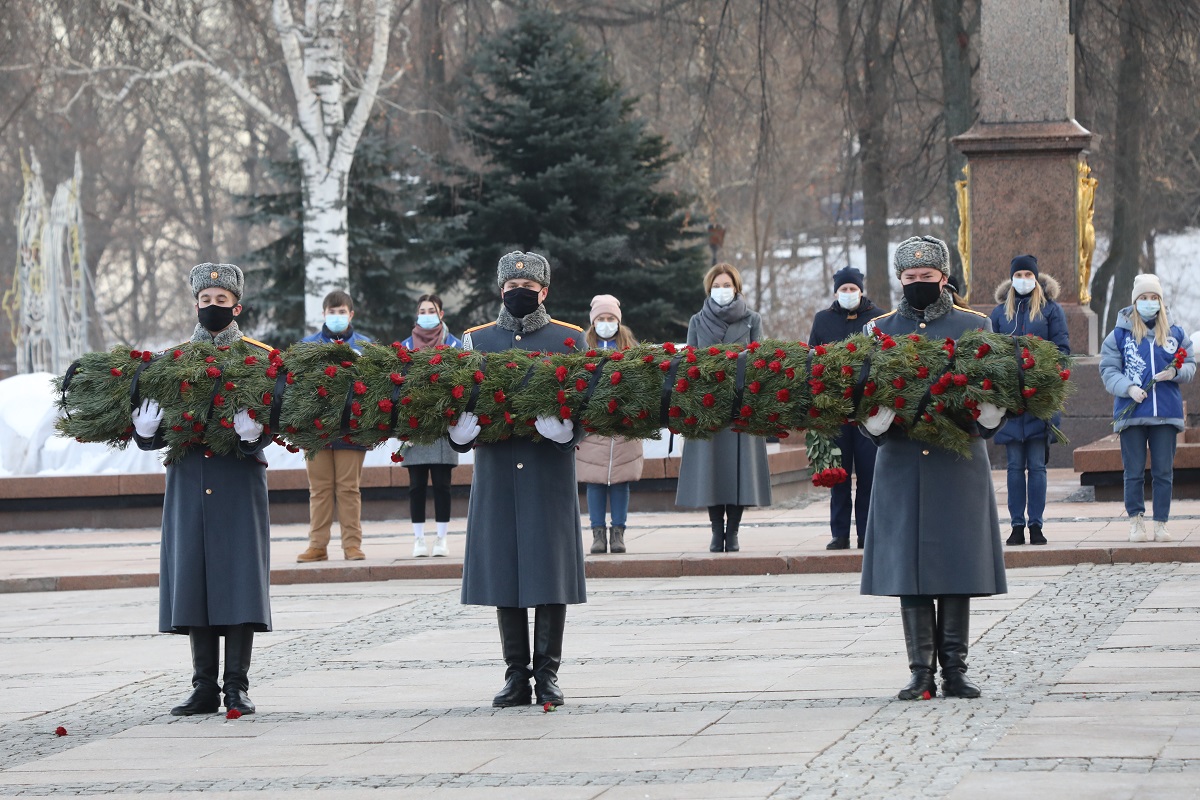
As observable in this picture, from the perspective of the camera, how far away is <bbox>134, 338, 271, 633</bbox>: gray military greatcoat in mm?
7770

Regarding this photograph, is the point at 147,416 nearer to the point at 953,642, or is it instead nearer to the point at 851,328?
the point at 953,642

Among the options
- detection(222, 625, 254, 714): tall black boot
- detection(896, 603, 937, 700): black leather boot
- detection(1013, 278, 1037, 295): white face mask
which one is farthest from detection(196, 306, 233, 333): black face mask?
detection(1013, 278, 1037, 295): white face mask

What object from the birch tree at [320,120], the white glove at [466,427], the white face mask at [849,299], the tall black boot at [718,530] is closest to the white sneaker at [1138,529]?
the white face mask at [849,299]

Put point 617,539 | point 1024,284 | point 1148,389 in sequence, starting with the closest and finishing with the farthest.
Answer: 1. point 1148,389
2. point 1024,284
3. point 617,539

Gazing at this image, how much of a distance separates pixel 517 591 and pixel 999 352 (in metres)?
2.12

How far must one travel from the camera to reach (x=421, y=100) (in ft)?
103

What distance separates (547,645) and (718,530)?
5554 mm

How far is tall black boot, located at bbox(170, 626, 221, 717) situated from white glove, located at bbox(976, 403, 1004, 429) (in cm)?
322

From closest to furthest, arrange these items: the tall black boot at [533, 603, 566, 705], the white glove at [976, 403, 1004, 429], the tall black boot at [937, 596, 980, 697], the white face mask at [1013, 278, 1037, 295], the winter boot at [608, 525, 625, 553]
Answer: the white glove at [976, 403, 1004, 429], the tall black boot at [937, 596, 980, 697], the tall black boot at [533, 603, 566, 705], the white face mask at [1013, 278, 1037, 295], the winter boot at [608, 525, 625, 553]

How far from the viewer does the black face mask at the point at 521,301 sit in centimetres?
809

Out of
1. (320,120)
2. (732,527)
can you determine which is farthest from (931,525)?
(320,120)

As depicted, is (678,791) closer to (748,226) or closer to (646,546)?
(646,546)

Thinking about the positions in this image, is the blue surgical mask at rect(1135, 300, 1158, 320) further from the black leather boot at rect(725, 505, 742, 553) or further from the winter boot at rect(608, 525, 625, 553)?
the winter boot at rect(608, 525, 625, 553)

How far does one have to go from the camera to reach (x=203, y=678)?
7.87 meters
